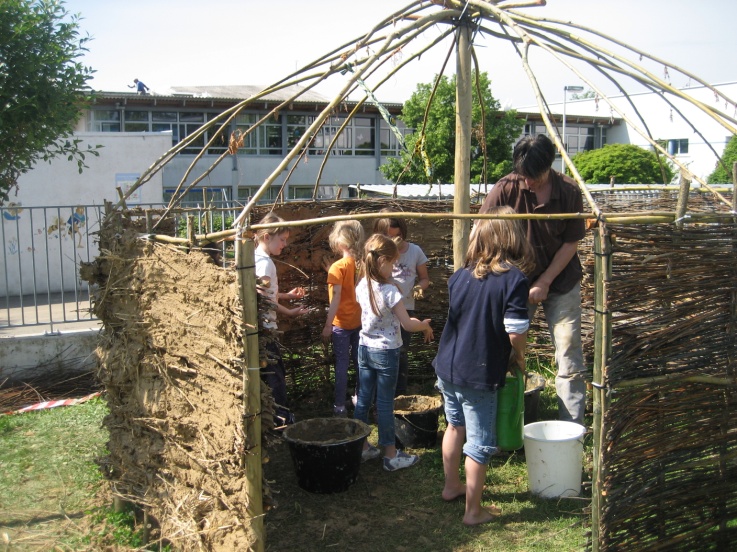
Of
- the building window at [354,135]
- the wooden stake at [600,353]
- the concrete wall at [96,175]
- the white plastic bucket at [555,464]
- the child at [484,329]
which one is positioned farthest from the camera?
the building window at [354,135]

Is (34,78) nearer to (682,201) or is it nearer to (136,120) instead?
(682,201)

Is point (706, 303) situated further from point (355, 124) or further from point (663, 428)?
point (355, 124)

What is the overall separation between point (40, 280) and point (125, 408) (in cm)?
920

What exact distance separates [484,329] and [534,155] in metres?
1.38

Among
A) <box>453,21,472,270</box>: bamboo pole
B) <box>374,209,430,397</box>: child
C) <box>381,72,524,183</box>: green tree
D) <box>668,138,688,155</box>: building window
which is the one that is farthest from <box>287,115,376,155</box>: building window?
<box>453,21,472,270</box>: bamboo pole

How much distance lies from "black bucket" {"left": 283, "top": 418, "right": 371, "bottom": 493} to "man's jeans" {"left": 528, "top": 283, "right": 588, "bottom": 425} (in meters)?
1.37

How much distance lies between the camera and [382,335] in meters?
4.90

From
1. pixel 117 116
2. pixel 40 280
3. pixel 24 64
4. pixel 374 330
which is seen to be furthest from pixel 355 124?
pixel 374 330

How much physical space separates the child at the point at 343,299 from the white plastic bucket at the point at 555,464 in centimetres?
184

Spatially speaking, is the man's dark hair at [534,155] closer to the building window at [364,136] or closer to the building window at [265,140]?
the building window at [265,140]

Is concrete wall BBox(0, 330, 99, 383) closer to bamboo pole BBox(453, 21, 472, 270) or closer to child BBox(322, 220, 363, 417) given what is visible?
child BBox(322, 220, 363, 417)

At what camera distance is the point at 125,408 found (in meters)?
4.40

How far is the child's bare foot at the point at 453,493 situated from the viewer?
4484mm

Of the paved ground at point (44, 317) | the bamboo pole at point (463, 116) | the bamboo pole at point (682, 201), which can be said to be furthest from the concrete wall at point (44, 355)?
the bamboo pole at point (682, 201)
